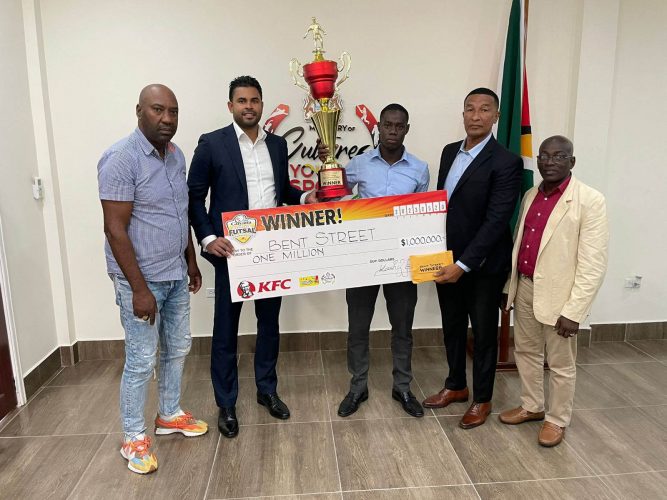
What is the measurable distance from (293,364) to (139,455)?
4.40 ft

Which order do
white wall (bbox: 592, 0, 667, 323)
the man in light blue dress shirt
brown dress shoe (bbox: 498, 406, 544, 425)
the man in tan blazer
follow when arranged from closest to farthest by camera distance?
the man in tan blazer < the man in light blue dress shirt < brown dress shoe (bbox: 498, 406, 544, 425) < white wall (bbox: 592, 0, 667, 323)

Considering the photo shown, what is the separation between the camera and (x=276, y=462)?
2.30m

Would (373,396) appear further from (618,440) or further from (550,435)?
(618,440)

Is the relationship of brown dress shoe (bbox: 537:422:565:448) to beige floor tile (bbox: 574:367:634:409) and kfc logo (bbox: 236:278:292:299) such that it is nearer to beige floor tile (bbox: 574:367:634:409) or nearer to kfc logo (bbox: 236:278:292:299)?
beige floor tile (bbox: 574:367:634:409)

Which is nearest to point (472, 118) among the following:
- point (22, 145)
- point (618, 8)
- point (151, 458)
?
point (618, 8)

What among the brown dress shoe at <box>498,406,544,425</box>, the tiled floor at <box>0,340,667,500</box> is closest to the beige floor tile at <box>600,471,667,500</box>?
the tiled floor at <box>0,340,667,500</box>

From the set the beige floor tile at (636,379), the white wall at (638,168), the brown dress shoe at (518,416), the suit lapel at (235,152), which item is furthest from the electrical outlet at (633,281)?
the suit lapel at (235,152)

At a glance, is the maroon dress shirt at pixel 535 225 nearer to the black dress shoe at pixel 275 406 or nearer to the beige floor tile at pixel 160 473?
the black dress shoe at pixel 275 406

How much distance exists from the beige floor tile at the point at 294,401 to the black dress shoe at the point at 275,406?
0.09 ft

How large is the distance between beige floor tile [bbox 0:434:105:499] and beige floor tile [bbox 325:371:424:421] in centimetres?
126

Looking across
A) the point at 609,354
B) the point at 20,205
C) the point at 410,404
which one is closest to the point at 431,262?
the point at 410,404

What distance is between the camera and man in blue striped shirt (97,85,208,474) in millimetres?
2020

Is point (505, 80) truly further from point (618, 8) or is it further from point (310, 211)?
point (310, 211)

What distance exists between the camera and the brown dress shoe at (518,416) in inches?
102
